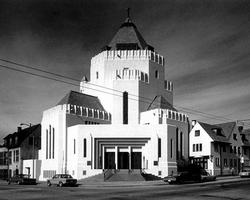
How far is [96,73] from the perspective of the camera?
64.9 m

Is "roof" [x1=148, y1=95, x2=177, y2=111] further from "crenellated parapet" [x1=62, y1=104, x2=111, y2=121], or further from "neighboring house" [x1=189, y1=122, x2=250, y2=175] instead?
"crenellated parapet" [x1=62, y1=104, x2=111, y2=121]

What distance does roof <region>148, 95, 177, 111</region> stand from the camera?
61.2 metres

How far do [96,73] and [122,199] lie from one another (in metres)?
44.4

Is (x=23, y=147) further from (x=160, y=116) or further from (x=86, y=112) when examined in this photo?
(x=160, y=116)

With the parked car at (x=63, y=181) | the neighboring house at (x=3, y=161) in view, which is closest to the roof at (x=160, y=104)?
the parked car at (x=63, y=181)

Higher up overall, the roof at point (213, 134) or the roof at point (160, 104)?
the roof at point (160, 104)

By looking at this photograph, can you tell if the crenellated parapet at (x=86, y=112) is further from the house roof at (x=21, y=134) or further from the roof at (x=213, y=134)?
the house roof at (x=21, y=134)

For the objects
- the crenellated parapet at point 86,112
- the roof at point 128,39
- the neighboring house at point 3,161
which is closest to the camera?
the crenellated parapet at point 86,112

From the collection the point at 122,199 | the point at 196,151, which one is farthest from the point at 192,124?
the point at 122,199

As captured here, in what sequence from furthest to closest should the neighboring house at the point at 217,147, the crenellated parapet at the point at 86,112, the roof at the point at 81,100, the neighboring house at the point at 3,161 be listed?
the neighboring house at the point at 3,161, the neighboring house at the point at 217,147, the roof at the point at 81,100, the crenellated parapet at the point at 86,112

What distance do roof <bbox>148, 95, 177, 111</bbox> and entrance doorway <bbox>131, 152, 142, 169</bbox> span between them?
10809mm

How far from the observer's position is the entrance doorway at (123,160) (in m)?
52.5

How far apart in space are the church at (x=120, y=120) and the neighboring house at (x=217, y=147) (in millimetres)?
3561

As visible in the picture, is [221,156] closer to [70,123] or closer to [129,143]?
[129,143]
